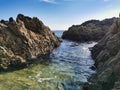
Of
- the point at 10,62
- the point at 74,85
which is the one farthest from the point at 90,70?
the point at 10,62

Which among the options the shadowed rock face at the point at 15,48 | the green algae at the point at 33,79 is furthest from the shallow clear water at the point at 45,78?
the shadowed rock face at the point at 15,48

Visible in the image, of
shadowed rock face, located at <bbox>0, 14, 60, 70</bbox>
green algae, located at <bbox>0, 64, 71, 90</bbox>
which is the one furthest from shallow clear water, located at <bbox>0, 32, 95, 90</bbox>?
shadowed rock face, located at <bbox>0, 14, 60, 70</bbox>

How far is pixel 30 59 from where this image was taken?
40.5 meters

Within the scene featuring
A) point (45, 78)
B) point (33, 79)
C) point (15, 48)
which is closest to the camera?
point (33, 79)

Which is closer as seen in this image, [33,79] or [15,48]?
[33,79]

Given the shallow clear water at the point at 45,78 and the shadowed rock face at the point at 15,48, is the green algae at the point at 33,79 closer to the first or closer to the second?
the shallow clear water at the point at 45,78

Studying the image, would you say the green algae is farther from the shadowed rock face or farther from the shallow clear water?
the shadowed rock face

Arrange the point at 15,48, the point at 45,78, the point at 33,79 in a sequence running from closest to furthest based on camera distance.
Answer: the point at 33,79 < the point at 45,78 < the point at 15,48

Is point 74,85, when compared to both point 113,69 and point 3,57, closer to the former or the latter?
point 113,69

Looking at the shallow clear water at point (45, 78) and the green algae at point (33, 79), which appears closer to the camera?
the green algae at point (33, 79)

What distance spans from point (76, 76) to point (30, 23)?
29.7 m

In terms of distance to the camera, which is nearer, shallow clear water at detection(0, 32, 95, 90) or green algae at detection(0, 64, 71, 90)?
green algae at detection(0, 64, 71, 90)

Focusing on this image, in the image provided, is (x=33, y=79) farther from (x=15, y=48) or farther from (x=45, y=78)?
(x=15, y=48)

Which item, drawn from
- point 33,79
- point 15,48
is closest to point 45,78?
point 33,79
